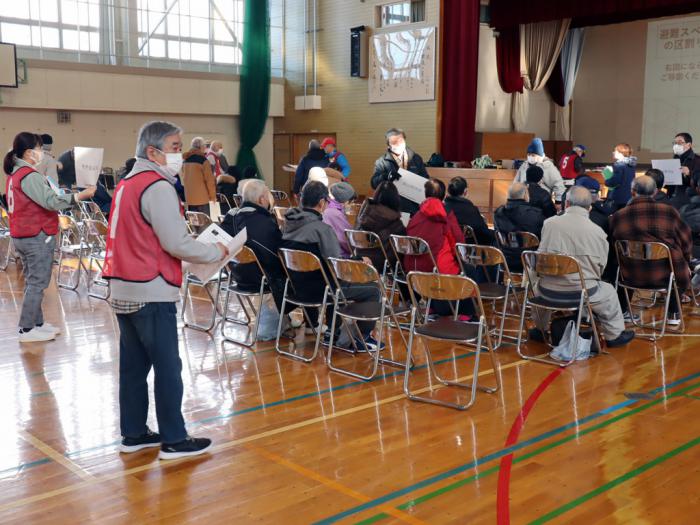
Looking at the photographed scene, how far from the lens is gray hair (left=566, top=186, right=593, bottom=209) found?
16.7 ft

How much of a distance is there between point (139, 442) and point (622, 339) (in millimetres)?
3440

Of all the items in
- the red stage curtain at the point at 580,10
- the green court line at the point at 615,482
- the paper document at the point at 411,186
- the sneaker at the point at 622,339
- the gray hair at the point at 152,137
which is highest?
the red stage curtain at the point at 580,10

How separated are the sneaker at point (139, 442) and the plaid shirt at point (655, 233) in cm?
367

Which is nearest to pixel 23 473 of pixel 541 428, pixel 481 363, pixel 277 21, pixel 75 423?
pixel 75 423

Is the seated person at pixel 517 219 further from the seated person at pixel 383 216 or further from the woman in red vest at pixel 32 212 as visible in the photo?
the woman in red vest at pixel 32 212

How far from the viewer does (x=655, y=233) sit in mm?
5559

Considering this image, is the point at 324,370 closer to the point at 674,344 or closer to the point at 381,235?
the point at 381,235

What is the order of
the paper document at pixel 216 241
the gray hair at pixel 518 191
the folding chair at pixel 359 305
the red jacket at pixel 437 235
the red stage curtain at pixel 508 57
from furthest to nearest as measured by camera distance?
the red stage curtain at pixel 508 57
the gray hair at pixel 518 191
the red jacket at pixel 437 235
the folding chair at pixel 359 305
the paper document at pixel 216 241

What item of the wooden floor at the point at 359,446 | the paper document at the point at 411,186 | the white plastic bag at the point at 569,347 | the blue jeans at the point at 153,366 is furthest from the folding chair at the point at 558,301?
the blue jeans at the point at 153,366

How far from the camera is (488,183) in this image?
40.7ft

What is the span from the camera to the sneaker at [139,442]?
3.62m

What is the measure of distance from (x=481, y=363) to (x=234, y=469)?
220 cm

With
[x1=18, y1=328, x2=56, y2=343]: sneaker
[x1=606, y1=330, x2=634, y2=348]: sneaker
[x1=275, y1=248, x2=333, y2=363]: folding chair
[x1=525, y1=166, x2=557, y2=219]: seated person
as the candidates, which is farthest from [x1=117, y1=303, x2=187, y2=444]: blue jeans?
[x1=525, y1=166, x2=557, y2=219]: seated person

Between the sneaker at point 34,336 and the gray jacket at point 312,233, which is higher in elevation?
the gray jacket at point 312,233
